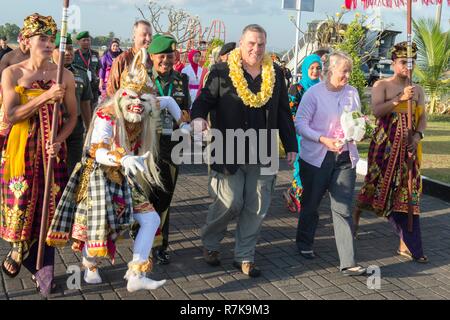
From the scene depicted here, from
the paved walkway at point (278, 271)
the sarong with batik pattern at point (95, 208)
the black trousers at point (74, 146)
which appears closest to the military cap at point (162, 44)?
the sarong with batik pattern at point (95, 208)

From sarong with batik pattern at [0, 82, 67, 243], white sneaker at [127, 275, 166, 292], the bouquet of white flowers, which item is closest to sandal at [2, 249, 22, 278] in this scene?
sarong with batik pattern at [0, 82, 67, 243]

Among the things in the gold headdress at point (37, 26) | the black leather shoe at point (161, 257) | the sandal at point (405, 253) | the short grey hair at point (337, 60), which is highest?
the gold headdress at point (37, 26)

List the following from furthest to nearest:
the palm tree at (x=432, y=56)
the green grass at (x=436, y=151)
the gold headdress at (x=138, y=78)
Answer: the palm tree at (x=432, y=56)
the green grass at (x=436, y=151)
the gold headdress at (x=138, y=78)

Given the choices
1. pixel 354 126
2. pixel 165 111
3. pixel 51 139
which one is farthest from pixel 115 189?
pixel 354 126

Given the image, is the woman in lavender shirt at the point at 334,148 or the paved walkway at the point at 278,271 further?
the woman in lavender shirt at the point at 334,148

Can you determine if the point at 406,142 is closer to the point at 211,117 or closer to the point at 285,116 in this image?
the point at 285,116

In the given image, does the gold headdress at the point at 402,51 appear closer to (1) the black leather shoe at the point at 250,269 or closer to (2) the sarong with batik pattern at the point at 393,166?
(2) the sarong with batik pattern at the point at 393,166

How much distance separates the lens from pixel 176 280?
4.55 m

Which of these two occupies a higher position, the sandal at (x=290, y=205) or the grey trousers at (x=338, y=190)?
the grey trousers at (x=338, y=190)

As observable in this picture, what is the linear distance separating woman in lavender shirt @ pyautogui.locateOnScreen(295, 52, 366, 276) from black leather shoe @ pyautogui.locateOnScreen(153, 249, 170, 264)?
153 cm

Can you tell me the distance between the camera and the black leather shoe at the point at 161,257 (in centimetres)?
492

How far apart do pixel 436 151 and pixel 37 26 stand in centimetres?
924

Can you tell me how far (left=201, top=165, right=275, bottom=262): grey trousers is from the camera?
468cm

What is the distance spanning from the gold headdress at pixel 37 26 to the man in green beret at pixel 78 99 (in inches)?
46.4
